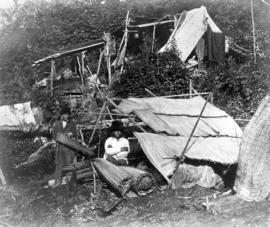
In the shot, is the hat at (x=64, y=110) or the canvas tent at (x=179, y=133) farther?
Result: the hat at (x=64, y=110)

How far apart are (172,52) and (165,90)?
175 centimetres

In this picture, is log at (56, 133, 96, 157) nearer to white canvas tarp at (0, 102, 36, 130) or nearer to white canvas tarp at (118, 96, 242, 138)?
white canvas tarp at (118, 96, 242, 138)

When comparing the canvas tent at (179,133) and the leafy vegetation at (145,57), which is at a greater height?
the leafy vegetation at (145,57)

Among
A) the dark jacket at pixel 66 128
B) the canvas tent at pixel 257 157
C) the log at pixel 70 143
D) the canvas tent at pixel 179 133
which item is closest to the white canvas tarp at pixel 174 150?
the canvas tent at pixel 179 133

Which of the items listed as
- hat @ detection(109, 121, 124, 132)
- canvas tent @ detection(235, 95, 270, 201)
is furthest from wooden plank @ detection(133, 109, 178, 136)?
canvas tent @ detection(235, 95, 270, 201)

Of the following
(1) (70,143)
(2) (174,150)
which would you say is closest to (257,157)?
(2) (174,150)

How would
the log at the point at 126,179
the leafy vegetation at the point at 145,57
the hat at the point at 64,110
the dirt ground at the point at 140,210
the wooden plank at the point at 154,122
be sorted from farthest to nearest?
the leafy vegetation at the point at 145,57
the hat at the point at 64,110
the wooden plank at the point at 154,122
the log at the point at 126,179
the dirt ground at the point at 140,210

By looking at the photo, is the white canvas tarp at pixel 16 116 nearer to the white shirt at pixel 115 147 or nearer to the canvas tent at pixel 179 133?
the canvas tent at pixel 179 133

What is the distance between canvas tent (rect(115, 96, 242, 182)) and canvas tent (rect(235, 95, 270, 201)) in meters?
0.89

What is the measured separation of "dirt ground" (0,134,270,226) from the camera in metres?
6.25

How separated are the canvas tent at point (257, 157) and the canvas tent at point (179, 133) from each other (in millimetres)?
885

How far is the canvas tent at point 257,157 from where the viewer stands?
6641 millimetres

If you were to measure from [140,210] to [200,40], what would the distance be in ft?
35.8

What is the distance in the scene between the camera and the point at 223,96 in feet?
44.9
